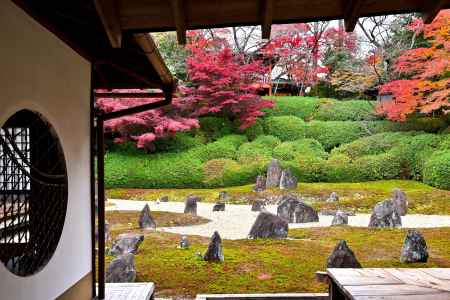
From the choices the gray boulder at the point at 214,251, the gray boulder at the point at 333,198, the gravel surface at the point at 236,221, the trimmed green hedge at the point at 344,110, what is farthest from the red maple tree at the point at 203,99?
the gray boulder at the point at 214,251

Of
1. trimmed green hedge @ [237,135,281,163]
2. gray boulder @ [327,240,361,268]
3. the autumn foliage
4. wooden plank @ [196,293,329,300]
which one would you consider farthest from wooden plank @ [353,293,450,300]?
trimmed green hedge @ [237,135,281,163]

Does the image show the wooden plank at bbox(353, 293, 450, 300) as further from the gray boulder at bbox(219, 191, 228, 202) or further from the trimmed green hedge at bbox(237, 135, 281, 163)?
the trimmed green hedge at bbox(237, 135, 281, 163)

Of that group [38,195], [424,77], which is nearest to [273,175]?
[424,77]

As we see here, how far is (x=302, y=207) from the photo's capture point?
891cm

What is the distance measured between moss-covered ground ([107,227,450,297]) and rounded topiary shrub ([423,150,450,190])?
14.5 ft

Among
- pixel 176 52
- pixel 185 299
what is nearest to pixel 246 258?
pixel 185 299

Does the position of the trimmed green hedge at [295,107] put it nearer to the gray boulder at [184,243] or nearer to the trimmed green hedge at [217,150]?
the trimmed green hedge at [217,150]

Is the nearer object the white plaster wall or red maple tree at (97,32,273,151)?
the white plaster wall

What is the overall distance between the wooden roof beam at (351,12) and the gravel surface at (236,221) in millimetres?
6047

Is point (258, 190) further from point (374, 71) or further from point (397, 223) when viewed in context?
point (374, 71)

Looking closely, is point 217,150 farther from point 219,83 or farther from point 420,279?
point 420,279

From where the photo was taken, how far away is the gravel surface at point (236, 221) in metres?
8.30

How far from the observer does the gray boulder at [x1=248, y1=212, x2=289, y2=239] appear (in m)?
7.46

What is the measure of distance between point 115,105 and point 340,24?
9.29 meters
